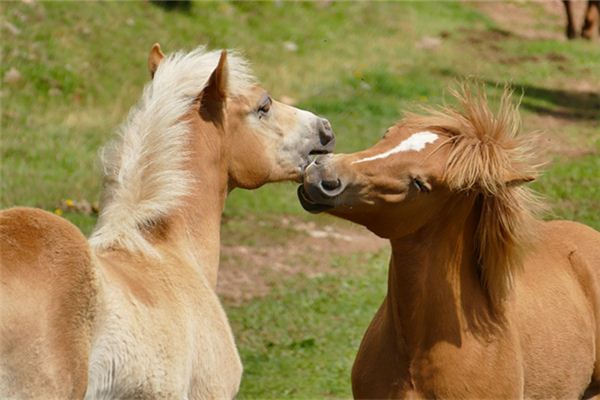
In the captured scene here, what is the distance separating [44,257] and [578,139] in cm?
1144

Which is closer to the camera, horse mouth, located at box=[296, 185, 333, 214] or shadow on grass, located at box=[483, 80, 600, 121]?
horse mouth, located at box=[296, 185, 333, 214]

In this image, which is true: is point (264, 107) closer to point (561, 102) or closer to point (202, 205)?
point (202, 205)

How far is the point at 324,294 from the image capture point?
9516 millimetres

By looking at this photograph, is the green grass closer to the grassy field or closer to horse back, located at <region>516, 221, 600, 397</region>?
the grassy field

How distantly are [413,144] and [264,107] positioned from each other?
796 millimetres

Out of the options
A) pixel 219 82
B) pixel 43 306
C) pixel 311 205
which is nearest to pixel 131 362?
pixel 43 306

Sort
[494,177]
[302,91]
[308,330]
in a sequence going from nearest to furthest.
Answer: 1. [494,177]
2. [308,330]
3. [302,91]

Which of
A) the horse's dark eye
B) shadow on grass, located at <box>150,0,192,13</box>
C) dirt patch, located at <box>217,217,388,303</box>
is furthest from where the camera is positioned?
shadow on grass, located at <box>150,0,192,13</box>

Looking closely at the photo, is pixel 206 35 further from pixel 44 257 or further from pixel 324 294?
pixel 44 257

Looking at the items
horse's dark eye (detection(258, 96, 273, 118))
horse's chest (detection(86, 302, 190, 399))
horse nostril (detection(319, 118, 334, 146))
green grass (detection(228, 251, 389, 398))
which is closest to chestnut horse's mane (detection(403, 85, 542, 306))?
horse nostril (detection(319, 118, 334, 146))

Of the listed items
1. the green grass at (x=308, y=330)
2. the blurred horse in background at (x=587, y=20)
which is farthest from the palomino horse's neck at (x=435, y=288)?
the blurred horse in background at (x=587, y=20)

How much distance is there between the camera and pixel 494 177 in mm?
5074

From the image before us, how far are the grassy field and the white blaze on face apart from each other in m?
0.79

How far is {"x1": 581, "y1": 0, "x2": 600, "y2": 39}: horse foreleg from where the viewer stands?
20.2m
